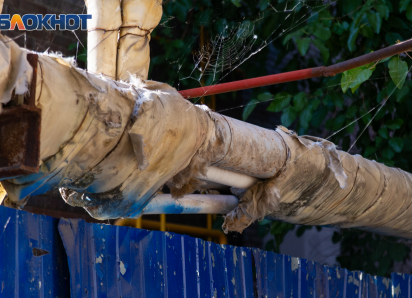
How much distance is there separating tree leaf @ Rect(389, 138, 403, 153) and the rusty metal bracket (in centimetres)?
271

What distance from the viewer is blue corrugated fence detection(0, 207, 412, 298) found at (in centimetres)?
151

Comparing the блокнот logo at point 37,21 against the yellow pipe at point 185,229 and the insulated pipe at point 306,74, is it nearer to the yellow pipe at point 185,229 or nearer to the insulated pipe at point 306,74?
the insulated pipe at point 306,74

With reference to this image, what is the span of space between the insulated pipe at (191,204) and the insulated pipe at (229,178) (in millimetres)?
103

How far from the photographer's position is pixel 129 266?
1.83 m

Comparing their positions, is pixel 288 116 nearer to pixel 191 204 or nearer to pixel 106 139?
pixel 191 204

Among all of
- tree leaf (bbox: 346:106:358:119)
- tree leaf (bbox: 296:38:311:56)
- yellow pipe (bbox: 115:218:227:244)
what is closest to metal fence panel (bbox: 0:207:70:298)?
tree leaf (bbox: 296:38:311:56)

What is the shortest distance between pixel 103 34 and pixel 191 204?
2.38 feet

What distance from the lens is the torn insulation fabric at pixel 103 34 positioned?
6.69 feet

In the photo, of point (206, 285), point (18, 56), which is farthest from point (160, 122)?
point (206, 285)

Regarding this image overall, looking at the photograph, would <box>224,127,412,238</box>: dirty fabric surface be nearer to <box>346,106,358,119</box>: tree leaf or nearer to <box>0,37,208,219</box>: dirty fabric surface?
<box>0,37,208,219</box>: dirty fabric surface

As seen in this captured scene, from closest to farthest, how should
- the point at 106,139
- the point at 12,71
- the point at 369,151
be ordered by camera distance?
the point at 12,71
the point at 106,139
the point at 369,151

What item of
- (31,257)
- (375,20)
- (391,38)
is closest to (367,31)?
(375,20)

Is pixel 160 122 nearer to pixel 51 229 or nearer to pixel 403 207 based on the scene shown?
pixel 51 229

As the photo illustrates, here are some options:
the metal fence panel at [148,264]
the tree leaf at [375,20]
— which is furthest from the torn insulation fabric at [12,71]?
the tree leaf at [375,20]
